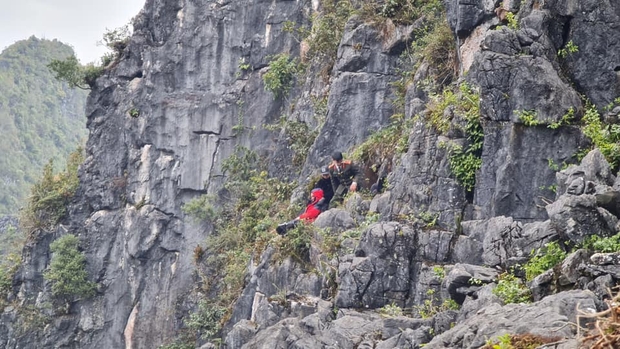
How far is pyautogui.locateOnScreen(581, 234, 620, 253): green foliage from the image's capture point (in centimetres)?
1018

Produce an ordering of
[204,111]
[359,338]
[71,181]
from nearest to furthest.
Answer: [359,338]
[204,111]
[71,181]

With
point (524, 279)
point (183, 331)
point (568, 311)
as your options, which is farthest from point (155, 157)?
point (568, 311)

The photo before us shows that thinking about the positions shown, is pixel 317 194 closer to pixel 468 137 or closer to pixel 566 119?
pixel 468 137

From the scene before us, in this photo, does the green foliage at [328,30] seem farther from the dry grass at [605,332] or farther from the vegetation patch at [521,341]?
the dry grass at [605,332]

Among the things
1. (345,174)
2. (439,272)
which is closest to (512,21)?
(439,272)

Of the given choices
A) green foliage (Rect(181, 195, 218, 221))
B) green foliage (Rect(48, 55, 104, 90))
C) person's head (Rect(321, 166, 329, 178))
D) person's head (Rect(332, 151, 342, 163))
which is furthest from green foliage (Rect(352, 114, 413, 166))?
green foliage (Rect(48, 55, 104, 90))

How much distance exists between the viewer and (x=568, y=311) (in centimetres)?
848

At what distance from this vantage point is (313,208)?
1822 cm

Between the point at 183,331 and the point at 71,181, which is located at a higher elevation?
the point at 71,181

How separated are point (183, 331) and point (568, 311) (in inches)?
640

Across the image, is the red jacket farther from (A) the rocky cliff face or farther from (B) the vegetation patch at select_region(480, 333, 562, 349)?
(B) the vegetation patch at select_region(480, 333, 562, 349)

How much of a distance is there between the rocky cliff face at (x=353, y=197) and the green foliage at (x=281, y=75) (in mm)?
323

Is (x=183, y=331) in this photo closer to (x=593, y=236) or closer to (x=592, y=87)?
(x=592, y=87)

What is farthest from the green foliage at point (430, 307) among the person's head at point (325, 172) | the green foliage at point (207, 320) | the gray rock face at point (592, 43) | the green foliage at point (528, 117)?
the green foliage at point (207, 320)
